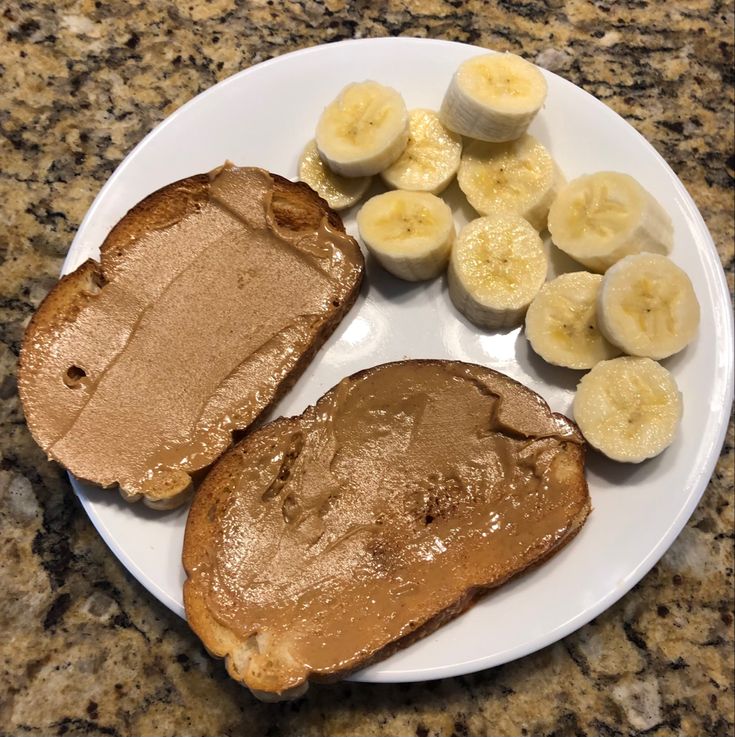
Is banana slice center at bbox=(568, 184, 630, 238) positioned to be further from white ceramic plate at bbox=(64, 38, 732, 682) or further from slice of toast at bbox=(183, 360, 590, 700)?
slice of toast at bbox=(183, 360, 590, 700)

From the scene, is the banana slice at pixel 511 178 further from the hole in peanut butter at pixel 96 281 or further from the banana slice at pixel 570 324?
the hole in peanut butter at pixel 96 281

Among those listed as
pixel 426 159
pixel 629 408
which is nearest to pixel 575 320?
pixel 629 408

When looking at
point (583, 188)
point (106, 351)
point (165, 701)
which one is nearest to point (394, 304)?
point (583, 188)

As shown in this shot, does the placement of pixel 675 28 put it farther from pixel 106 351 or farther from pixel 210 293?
pixel 106 351

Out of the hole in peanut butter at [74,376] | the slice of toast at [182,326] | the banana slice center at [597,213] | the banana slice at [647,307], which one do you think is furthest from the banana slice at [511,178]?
the hole in peanut butter at [74,376]

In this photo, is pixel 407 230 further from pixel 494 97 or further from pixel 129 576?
pixel 129 576

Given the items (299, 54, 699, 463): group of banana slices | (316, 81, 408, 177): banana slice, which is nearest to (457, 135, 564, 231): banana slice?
(299, 54, 699, 463): group of banana slices
